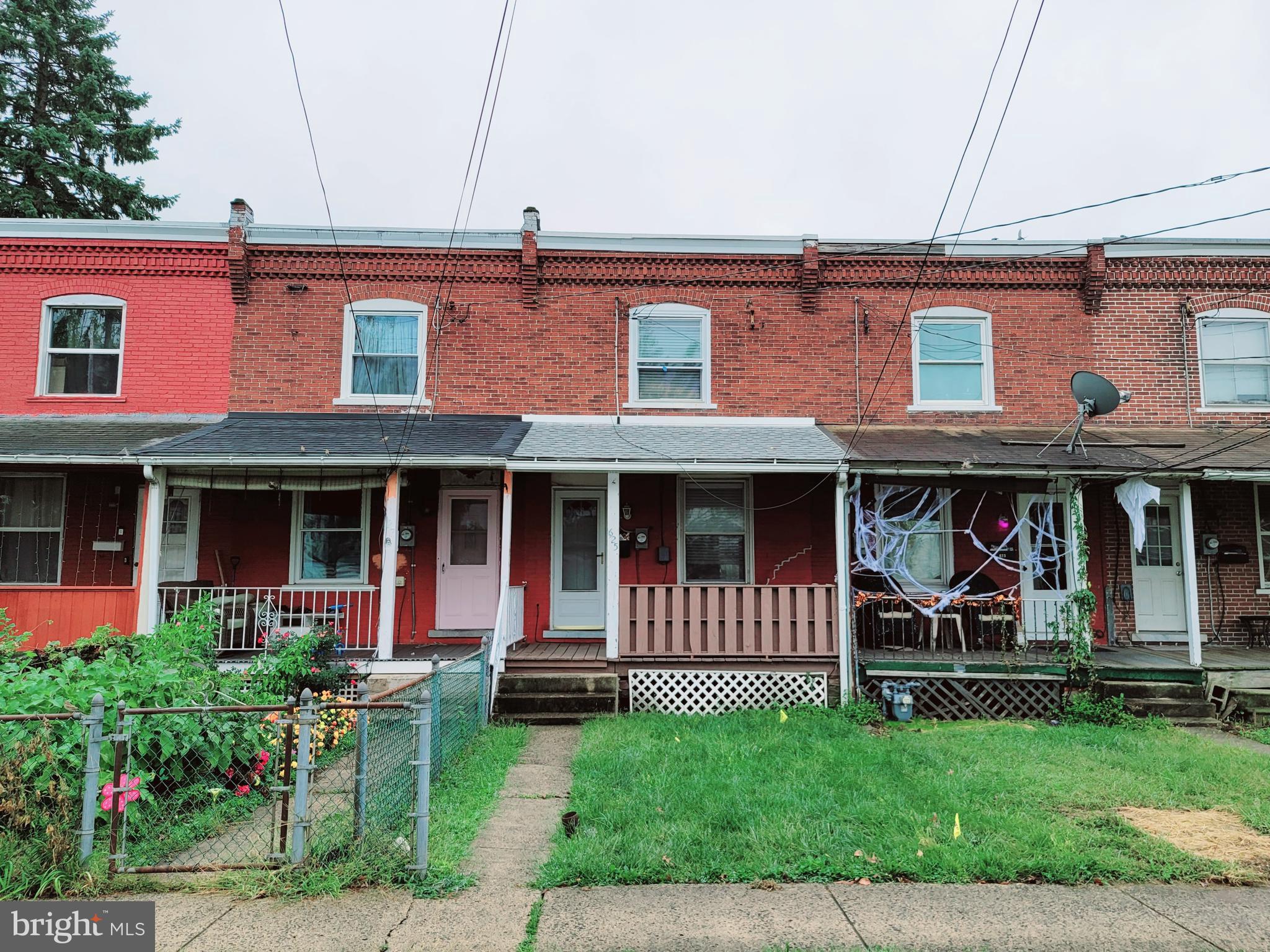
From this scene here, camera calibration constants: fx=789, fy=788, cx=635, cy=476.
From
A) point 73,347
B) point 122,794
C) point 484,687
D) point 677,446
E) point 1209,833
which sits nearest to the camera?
point 122,794

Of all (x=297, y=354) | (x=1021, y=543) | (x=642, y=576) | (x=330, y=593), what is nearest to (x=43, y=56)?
(x=297, y=354)

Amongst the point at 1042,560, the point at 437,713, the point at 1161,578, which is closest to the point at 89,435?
the point at 437,713

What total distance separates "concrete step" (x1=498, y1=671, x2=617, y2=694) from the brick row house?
1001 millimetres

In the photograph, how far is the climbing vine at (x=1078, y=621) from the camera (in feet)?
32.6

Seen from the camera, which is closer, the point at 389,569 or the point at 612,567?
the point at 389,569

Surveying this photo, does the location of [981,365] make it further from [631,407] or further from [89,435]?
[89,435]

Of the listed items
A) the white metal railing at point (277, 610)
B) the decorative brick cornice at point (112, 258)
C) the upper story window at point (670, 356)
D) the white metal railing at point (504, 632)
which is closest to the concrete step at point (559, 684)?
the white metal railing at point (504, 632)

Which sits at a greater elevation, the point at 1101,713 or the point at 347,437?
the point at 347,437

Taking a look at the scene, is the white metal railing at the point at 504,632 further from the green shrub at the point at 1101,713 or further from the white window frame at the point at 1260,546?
the white window frame at the point at 1260,546

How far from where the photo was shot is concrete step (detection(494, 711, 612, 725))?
9508 millimetres

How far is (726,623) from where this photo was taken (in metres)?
10.2

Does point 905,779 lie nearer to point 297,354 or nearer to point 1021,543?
point 1021,543

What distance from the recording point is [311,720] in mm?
4906

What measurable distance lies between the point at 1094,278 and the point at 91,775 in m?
14.0
